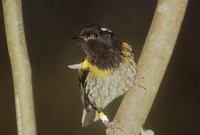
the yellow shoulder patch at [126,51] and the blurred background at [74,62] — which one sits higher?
the yellow shoulder patch at [126,51]

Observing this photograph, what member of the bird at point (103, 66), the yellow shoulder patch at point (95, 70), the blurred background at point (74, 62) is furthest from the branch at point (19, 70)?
the blurred background at point (74, 62)

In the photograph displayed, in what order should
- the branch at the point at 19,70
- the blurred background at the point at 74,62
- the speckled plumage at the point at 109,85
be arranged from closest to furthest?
the branch at the point at 19,70 < the speckled plumage at the point at 109,85 < the blurred background at the point at 74,62

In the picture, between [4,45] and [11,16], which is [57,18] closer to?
[4,45]

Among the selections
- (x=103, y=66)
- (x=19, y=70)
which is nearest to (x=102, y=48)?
(x=103, y=66)

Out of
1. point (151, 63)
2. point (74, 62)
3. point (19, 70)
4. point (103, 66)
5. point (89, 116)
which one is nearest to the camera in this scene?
point (19, 70)

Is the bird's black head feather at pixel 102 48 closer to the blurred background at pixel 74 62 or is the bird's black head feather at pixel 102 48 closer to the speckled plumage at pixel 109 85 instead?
the speckled plumage at pixel 109 85

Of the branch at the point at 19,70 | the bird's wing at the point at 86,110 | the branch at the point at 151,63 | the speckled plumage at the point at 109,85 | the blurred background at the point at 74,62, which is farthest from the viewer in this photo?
the blurred background at the point at 74,62

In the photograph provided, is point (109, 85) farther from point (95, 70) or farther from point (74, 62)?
point (74, 62)

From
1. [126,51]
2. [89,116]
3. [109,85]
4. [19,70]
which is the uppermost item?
[19,70]
